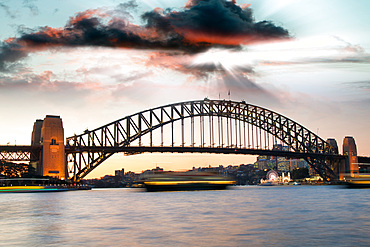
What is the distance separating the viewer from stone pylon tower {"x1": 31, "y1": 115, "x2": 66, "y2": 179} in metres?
92.1

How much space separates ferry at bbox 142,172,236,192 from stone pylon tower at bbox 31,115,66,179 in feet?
58.5

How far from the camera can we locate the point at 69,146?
3787 inches

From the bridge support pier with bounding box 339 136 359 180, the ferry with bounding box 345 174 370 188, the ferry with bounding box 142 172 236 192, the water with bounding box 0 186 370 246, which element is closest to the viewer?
the water with bounding box 0 186 370 246

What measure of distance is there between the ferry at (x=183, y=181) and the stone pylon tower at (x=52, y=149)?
1782 centimetres

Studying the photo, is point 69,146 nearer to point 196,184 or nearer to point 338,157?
point 196,184

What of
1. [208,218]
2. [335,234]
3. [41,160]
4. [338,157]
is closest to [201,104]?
[41,160]

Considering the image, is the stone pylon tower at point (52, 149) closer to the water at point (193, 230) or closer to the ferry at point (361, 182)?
the ferry at point (361, 182)

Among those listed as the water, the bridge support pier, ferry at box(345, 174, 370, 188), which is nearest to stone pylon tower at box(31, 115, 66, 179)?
ferry at box(345, 174, 370, 188)

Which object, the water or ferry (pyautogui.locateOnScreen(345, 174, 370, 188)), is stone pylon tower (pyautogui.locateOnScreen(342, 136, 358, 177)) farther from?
the water

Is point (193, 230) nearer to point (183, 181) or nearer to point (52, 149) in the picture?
point (183, 181)

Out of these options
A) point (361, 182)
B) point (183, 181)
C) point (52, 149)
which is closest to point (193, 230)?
point (183, 181)

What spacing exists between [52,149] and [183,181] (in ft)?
89.6

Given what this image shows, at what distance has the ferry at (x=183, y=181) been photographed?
280 feet

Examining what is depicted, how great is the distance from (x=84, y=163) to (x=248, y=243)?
3157 inches
